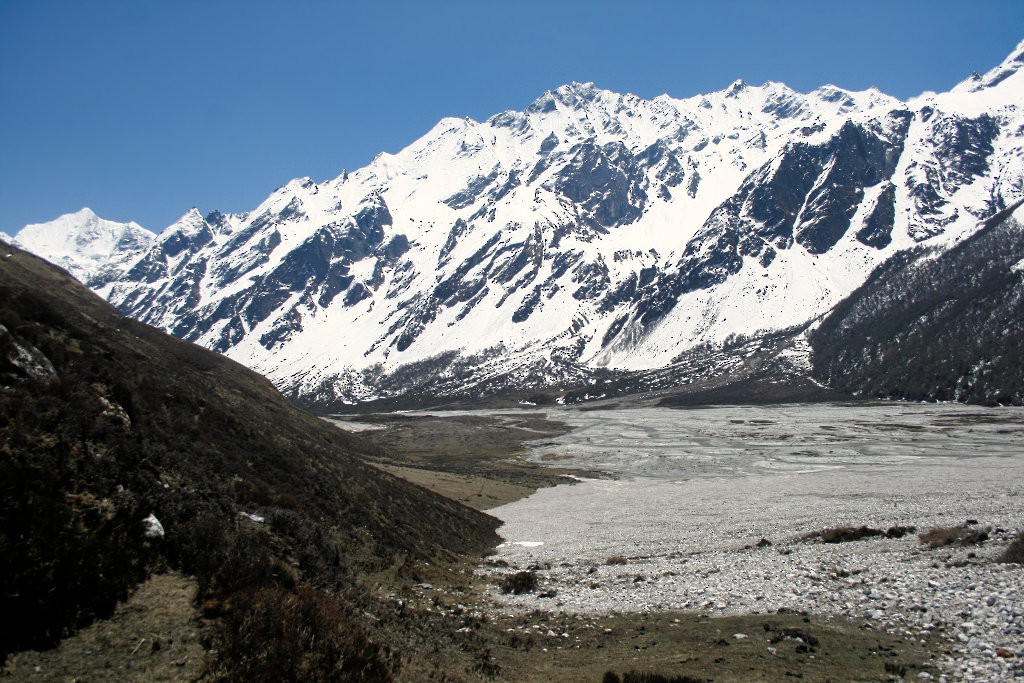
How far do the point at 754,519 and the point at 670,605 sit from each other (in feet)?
86.4

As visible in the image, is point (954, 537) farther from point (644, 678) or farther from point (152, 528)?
point (152, 528)

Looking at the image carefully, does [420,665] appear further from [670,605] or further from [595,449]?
[595,449]

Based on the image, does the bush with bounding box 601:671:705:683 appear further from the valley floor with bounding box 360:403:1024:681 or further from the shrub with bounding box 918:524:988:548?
the shrub with bounding box 918:524:988:548

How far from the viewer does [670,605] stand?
76.4 ft

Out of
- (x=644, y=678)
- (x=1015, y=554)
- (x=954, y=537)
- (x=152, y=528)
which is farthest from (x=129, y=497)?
(x=954, y=537)

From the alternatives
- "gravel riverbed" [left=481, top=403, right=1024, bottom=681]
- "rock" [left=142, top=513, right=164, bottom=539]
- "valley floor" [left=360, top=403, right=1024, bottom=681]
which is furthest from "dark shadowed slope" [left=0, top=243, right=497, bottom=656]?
"gravel riverbed" [left=481, top=403, right=1024, bottom=681]

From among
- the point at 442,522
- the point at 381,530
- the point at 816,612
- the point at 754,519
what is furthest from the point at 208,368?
the point at 816,612

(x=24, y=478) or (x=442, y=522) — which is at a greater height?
(x=24, y=478)

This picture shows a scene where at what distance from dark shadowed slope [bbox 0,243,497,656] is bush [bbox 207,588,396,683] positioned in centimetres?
115

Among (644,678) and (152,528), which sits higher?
(152,528)

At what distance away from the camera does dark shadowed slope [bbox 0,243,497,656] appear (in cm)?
1212

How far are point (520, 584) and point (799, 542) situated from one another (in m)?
16.6

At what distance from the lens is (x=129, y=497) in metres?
15.7

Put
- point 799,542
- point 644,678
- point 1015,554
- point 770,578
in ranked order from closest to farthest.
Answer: point 644,678 → point 1015,554 → point 770,578 → point 799,542
